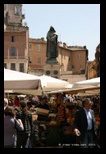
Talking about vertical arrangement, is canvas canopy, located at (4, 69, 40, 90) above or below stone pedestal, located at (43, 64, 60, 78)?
above

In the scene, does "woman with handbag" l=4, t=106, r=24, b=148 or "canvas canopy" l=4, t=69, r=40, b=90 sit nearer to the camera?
"woman with handbag" l=4, t=106, r=24, b=148

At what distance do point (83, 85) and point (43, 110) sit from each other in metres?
1.34

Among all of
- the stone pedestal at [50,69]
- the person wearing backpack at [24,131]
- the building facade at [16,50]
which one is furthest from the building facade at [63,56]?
the person wearing backpack at [24,131]

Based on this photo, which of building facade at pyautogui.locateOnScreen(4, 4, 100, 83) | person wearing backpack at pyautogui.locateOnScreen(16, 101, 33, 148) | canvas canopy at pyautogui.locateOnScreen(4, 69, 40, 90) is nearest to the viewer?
person wearing backpack at pyautogui.locateOnScreen(16, 101, 33, 148)

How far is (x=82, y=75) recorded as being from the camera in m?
81.1

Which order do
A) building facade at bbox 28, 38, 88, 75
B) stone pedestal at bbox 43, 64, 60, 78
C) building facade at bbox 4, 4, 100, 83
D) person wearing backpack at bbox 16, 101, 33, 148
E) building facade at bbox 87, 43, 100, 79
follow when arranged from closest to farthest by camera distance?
person wearing backpack at bbox 16, 101, 33, 148, stone pedestal at bbox 43, 64, 60, 78, building facade at bbox 87, 43, 100, 79, building facade at bbox 4, 4, 100, 83, building facade at bbox 28, 38, 88, 75

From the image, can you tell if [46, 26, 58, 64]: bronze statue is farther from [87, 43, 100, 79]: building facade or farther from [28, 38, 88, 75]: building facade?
[28, 38, 88, 75]: building facade

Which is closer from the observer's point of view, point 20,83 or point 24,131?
point 24,131

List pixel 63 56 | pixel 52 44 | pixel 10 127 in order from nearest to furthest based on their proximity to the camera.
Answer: pixel 10 127 < pixel 52 44 < pixel 63 56

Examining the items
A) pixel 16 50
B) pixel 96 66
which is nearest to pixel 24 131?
pixel 96 66

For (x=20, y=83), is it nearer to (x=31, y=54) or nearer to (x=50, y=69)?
(x=50, y=69)

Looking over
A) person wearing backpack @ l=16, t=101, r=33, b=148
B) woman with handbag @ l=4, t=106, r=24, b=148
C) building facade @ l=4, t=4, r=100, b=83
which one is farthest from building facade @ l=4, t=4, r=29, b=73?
woman with handbag @ l=4, t=106, r=24, b=148
